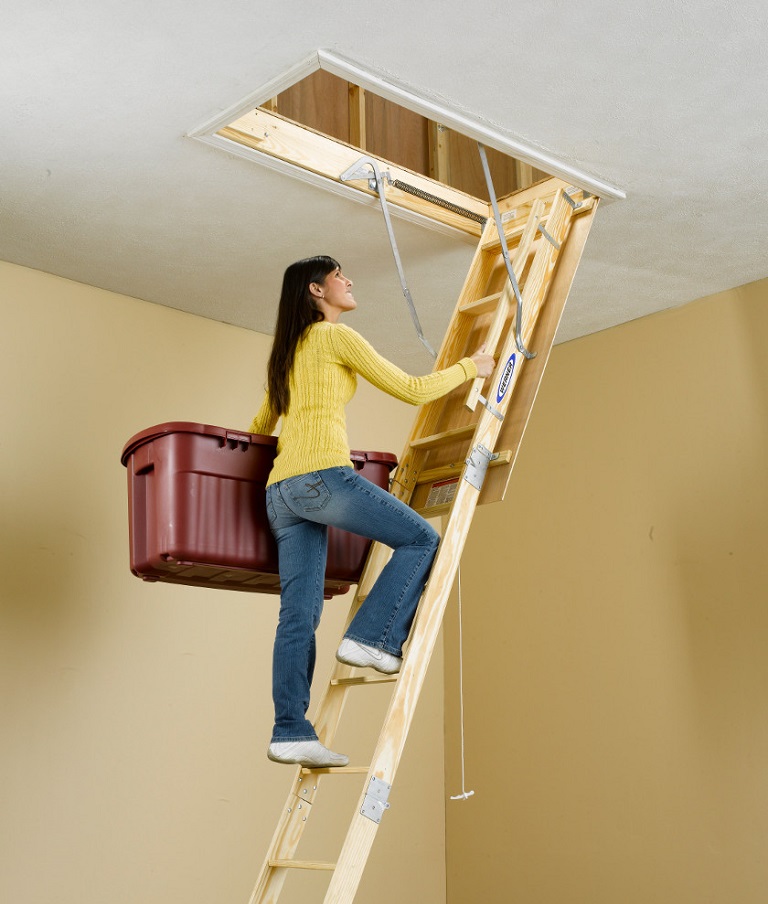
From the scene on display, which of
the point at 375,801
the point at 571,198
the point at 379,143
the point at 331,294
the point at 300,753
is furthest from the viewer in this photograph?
the point at 379,143

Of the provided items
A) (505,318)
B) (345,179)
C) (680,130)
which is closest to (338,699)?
(505,318)

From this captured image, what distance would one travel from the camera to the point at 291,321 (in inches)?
117

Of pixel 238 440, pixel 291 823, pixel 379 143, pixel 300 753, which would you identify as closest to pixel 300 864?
pixel 291 823

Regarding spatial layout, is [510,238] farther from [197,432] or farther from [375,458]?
[197,432]

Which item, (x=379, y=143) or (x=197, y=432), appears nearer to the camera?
(x=197, y=432)

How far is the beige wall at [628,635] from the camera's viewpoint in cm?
390

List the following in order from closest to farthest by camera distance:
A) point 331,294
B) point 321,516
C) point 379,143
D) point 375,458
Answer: point 321,516, point 331,294, point 375,458, point 379,143

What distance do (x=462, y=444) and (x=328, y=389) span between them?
2.01 feet

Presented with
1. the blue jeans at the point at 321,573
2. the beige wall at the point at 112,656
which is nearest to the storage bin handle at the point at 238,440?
the blue jeans at the point at 321,573

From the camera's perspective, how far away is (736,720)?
12.7ft

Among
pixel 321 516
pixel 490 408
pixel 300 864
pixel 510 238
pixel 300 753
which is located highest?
pixel 510 238

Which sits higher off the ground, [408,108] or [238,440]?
[408,108]

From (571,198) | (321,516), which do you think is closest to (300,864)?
(321,516)

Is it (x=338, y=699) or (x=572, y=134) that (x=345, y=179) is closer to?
(x=572, y=134)
